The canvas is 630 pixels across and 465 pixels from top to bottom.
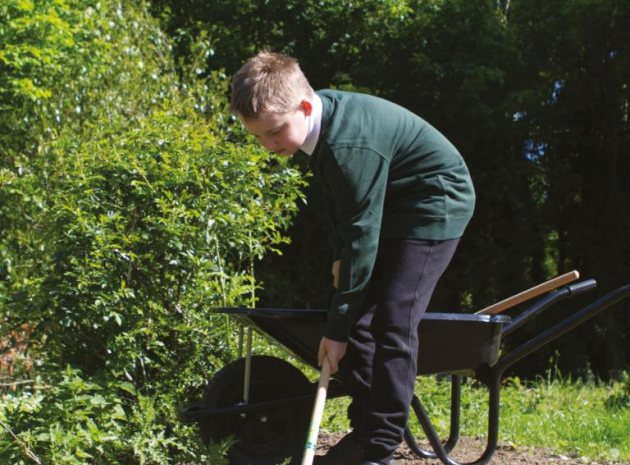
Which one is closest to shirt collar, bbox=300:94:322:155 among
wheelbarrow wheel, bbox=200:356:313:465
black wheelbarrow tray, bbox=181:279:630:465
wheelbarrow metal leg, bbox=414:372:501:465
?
black wheelbarrow tray, bbox=181:279:630:465

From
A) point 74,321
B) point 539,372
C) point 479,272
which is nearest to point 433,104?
point 479,272

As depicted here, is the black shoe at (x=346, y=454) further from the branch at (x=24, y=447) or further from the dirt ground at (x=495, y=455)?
the branch at (x=24, y=447)

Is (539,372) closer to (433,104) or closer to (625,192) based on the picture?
(625,192)

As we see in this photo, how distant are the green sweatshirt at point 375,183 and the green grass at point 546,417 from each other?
1744mm

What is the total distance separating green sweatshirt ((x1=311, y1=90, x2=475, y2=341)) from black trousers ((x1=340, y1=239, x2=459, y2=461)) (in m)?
0.07

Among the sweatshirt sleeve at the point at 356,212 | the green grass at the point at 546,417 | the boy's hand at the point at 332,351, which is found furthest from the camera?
the green grass at the point at 546,417

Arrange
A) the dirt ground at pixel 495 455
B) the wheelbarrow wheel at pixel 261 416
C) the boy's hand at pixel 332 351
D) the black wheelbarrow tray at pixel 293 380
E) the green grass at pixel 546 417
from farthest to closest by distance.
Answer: the green grass at pixel 546 417
the dirt ground at pixel 495 455
the wheelbarrow wheel at pixel 261 416
the black wheelbarrow tray at pixel 293 380
the boy's hand at pixel 332 351

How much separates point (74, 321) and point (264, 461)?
985 mm

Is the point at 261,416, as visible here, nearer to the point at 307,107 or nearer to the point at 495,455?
the point at 307,107

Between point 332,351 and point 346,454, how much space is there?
407mm

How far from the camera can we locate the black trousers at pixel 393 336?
2816 mm

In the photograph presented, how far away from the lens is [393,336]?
2816 mm

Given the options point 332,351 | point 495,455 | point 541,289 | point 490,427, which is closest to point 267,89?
point 332,351

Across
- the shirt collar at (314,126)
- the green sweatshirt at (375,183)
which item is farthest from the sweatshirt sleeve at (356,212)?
the shirt collar at (314,126)
